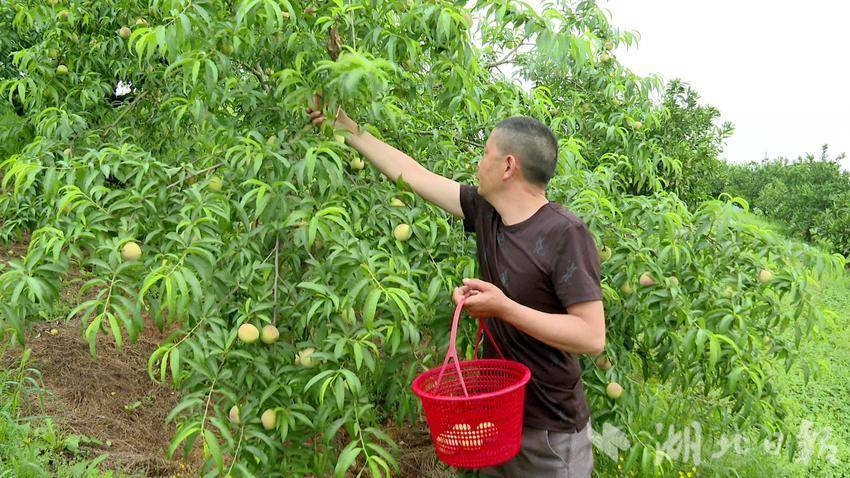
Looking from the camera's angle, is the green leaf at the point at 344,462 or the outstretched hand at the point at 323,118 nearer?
the green leaf at the point at 344,462

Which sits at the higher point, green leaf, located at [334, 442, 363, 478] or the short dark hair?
the short dark hair

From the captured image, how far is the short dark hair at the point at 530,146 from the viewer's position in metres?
1.99

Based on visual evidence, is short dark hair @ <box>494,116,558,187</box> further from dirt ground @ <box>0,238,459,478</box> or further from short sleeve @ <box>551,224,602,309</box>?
dirt ground @ <box>0,238,459,478</box>

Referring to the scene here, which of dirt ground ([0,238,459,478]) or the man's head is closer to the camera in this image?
the man's head

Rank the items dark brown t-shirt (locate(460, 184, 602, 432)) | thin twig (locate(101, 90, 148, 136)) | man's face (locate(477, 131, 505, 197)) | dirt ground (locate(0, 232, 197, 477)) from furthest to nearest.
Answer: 1. dirt ground (locate(0, 232, 197, 477))
2. thin twig (locate(101, 90, 148, 136))
3. man's face (locate(477, 131, 505, 197))
4. dark brown t-shirt (locate(460, 184, 602, 432))

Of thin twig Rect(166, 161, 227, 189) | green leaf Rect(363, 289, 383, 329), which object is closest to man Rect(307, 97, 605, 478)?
green leaf Rect(363, 289, 383, 329)

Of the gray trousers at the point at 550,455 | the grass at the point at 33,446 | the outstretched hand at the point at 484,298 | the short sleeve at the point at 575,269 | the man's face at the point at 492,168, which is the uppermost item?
the man's face at the point at 492,168

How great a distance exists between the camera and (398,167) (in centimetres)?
235

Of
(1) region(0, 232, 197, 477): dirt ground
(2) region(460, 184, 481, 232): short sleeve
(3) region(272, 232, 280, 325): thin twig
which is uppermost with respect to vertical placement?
(2) region(460, 184, 481, 232): short sleeve

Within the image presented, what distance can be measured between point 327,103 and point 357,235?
42 centimetres

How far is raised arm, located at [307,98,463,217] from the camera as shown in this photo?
2307mm

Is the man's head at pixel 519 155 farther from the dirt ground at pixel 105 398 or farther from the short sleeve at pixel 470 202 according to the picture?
the dirt ground at pixel 105 398

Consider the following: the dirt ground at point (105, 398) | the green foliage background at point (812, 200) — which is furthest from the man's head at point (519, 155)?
the green foliage background at point (812, 200)

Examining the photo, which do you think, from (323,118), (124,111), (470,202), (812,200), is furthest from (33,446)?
(812,200)
